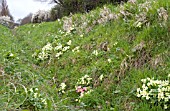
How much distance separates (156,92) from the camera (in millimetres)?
3303

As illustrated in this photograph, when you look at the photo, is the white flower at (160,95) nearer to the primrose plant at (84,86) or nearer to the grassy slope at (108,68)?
the grassy slope at (108,68)

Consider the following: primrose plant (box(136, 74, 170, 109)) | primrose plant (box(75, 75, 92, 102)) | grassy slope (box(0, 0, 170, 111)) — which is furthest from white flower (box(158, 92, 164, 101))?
primrose plant (box(75, 75, 92, 102))

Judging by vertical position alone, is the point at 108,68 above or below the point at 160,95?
above

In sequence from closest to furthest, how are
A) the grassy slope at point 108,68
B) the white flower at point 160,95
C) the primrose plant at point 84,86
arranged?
the white flower at point 160,95 < the grassy slope at point 108,68 < the primrose plant at point 84,86

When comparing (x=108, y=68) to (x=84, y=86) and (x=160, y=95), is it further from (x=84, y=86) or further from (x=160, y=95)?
(x=160, y=95)

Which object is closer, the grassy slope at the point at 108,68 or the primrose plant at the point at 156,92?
the primrose plant at the point at 156,92

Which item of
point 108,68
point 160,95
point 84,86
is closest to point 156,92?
point 160,95

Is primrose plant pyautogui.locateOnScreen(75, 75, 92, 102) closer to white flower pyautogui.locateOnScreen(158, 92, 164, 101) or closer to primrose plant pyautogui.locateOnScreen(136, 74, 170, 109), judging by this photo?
primrose plant pyautogui.locateOnScreen(136, 74, 170, 109)

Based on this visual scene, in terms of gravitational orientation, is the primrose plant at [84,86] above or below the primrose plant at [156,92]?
above

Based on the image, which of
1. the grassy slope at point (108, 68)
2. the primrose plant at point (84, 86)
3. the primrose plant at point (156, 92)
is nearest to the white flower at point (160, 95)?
the primrose plant at point (156, 92)

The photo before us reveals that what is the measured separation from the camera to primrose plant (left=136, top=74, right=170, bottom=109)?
3221 mm

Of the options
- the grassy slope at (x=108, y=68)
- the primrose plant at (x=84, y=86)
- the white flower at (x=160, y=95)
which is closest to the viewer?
the white flower at (x=160, y=95)

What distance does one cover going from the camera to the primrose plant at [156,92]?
3.22 metres

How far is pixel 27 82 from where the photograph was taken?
4.25m
